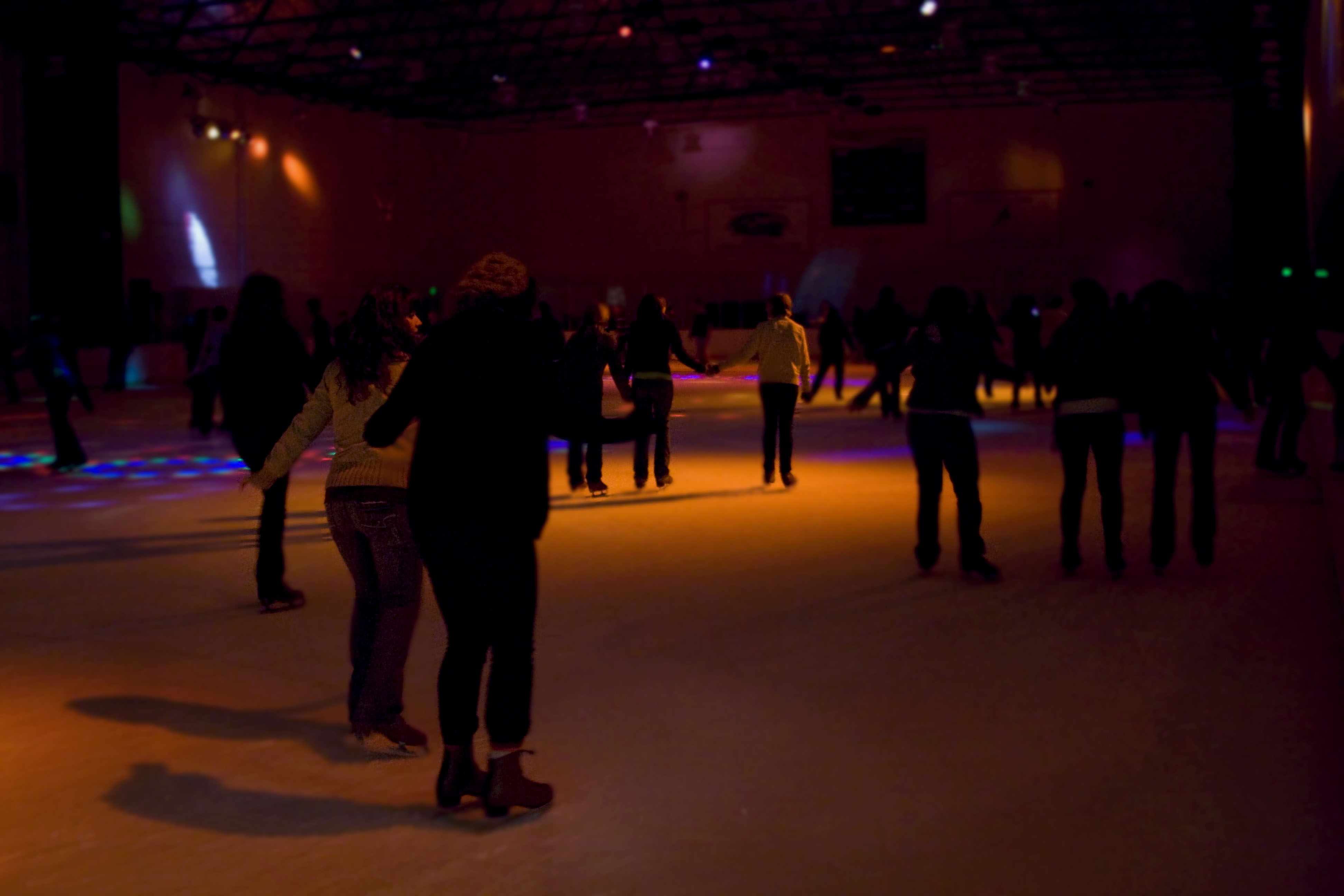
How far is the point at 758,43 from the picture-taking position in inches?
1174

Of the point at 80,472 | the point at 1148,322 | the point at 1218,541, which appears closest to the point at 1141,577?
the point at 1218,541

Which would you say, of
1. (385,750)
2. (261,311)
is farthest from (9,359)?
(261,311)

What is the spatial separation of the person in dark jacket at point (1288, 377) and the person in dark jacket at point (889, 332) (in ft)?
22.8

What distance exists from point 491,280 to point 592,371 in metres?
0.67

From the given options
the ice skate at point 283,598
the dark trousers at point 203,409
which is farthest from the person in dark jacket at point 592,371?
the dark trousers at point 203,409

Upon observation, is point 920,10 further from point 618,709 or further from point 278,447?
point 278,447

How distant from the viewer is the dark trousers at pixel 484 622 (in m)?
2.46

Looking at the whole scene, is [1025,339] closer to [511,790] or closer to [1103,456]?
[1103,456]

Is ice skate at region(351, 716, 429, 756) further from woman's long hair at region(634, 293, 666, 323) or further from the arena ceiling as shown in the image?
the arena ceiling

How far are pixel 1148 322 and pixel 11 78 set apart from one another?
26468mm

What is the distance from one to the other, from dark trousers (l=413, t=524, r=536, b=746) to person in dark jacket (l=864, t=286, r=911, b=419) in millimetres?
665

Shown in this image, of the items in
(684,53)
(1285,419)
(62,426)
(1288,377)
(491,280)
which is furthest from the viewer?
(684,53)

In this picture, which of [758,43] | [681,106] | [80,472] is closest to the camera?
[80,472]

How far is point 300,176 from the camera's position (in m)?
31.8
